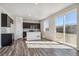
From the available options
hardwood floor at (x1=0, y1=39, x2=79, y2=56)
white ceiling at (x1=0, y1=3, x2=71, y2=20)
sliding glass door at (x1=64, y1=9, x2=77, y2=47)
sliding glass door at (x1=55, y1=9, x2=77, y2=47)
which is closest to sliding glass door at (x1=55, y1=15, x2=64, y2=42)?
sliding glass door at (x1=55, y1=9, x2=77, y2=47)

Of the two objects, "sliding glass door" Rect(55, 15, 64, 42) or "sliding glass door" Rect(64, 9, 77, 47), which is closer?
"sliding glass door" Rect(64, 9, 77, 47)

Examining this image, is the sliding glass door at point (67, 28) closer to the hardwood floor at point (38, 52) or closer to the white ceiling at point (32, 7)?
the white ceiling at point (32, 7)

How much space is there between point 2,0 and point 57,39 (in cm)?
768

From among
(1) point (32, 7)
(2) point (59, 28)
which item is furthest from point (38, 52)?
(2) point (59, 28)

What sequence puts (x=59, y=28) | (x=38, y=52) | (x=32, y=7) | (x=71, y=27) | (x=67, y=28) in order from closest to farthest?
(x=38, y=52), (x=71, y=27), (x=32, y=7), (x=67, y=28), (x=59, y=28)

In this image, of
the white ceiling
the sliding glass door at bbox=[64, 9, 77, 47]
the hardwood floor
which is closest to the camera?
the hardwood floor

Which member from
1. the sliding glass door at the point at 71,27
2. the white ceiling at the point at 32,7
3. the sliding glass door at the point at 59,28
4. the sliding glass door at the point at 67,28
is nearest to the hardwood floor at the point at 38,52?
the sliding glass door at the point at 71,27

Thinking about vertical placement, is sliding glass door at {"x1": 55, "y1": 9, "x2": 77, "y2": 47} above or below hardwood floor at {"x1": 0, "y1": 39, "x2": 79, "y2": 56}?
above

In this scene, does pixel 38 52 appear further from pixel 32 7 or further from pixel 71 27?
pixel 32 7

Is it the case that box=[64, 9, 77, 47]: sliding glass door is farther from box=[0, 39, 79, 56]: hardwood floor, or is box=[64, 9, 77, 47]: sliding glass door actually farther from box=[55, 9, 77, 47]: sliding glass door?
box=[0, 39, 79, 56]: hardwood floor

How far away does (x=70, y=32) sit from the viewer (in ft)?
27.9

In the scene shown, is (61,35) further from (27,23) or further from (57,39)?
(27,23)

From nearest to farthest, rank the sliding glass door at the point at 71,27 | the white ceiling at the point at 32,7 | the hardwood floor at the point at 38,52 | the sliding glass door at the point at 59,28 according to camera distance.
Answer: the hardwood floor at the point at 38,52 → the white ceiling at the point at 32,7 → the sliding glass door at the point at 71,27 → the sliding glass door at the point at 59,28

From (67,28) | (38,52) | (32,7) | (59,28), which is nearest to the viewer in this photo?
(38,52)
